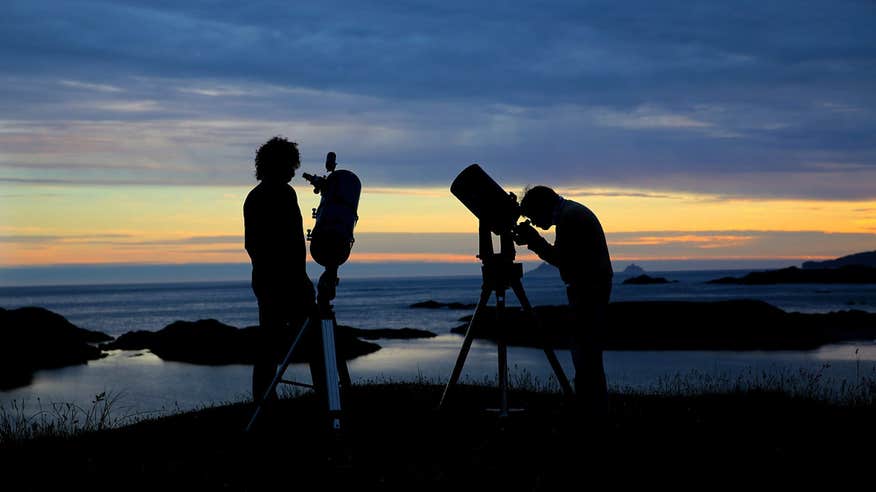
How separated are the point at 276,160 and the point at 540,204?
281 cm

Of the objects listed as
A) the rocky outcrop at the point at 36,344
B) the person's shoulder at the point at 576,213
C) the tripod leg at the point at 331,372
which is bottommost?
the rocky outcrop at the point at 36,344

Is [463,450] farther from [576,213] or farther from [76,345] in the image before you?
[76,345]

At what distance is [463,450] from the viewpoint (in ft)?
24.6

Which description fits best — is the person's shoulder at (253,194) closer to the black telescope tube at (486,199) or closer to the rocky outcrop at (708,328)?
the black telescope tube at (486,199)

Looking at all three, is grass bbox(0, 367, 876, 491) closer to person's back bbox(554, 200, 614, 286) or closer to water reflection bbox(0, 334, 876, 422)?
person's back bbox(554, 200, 614, 286)

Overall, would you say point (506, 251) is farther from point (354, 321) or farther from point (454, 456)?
point (354, 321)

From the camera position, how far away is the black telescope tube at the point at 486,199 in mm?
7953

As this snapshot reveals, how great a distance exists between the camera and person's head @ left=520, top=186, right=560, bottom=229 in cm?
745

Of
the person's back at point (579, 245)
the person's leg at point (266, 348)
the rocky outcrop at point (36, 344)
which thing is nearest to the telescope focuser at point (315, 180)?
the person's leg at point (266, 348)

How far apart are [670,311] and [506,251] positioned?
45.3 metres

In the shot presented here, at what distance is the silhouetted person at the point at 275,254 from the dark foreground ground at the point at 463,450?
1.01 metres

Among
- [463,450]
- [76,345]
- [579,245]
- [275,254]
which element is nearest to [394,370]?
[76,345]

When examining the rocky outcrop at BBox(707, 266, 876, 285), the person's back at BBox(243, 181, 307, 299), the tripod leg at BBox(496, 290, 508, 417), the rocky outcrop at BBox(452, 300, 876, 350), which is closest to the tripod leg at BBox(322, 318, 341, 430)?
the person's back at BBox(243, 181, 307, 299)

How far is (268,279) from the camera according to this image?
7590 mm
